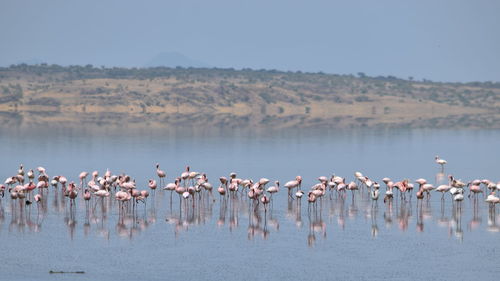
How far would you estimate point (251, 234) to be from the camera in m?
21.7

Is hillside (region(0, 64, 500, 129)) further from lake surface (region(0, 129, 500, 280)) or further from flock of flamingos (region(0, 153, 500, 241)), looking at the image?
flock of flamingos (region(0, 153, 500, 241))

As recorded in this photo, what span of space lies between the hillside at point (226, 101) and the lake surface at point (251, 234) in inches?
1427

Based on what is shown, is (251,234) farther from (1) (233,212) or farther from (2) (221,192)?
(2) (221,192)

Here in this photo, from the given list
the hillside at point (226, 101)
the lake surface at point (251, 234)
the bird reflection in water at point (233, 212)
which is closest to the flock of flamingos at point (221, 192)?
the bird reflection in water at point (233, 212)

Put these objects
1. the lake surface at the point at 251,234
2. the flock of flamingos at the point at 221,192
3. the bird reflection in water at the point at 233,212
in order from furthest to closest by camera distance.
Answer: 1. the flock of flamingos at the point at 221,192
2. the bird reflection in water at the point at 233,212
3. the lake surface at the point at 251,234

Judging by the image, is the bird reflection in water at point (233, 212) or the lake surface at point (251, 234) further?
the bird reflection in water at point (233, 212)

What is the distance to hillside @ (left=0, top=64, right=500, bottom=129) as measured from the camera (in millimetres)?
79562

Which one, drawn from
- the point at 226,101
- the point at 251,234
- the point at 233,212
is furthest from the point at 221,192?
the point at 226,101

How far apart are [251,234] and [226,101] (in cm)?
8128

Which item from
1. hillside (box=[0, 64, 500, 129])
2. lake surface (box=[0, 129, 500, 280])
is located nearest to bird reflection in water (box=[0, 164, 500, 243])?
lake surface (box=[0, 129, 500, 280])

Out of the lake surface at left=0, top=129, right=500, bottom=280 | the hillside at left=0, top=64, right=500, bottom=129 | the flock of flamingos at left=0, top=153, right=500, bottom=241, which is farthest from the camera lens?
the hillside at left=0, top=64, right=500, bottom=129

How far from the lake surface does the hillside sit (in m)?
36.2

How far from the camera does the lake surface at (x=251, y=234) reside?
1819cm

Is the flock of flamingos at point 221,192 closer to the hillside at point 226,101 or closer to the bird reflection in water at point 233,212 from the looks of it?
the bird reflection in water at point 233,212
